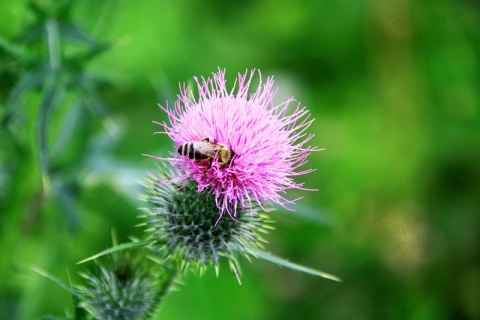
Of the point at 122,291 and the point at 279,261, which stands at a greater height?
the point at 279,261

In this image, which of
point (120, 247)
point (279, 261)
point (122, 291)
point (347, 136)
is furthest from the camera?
point (347, 136)

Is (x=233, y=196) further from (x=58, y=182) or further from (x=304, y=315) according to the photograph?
(x=304, y=315)

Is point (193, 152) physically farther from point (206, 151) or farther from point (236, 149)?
point (236, 149)

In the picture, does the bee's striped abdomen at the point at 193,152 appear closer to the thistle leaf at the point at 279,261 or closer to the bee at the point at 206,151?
the bee at the point at 206,151

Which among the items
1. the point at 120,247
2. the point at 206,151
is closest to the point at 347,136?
the point at 206,151

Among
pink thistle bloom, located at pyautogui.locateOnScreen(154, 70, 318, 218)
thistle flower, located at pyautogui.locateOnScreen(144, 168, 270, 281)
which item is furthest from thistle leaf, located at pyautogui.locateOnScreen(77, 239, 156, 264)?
pink thistle bloom, located at pyautogui.locateOnScreen(154, 70, 318, 218)

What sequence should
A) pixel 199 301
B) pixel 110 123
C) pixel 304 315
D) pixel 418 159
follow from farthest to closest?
pixel 418 159 < pixel 304 315 < pixel 199 301 < pixel 110 123

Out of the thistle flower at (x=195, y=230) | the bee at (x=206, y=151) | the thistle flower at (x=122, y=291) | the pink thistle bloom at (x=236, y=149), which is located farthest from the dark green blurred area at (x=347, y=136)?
the bee at (x=206, y=151)

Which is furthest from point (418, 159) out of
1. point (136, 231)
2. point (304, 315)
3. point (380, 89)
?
point (136, 231)
